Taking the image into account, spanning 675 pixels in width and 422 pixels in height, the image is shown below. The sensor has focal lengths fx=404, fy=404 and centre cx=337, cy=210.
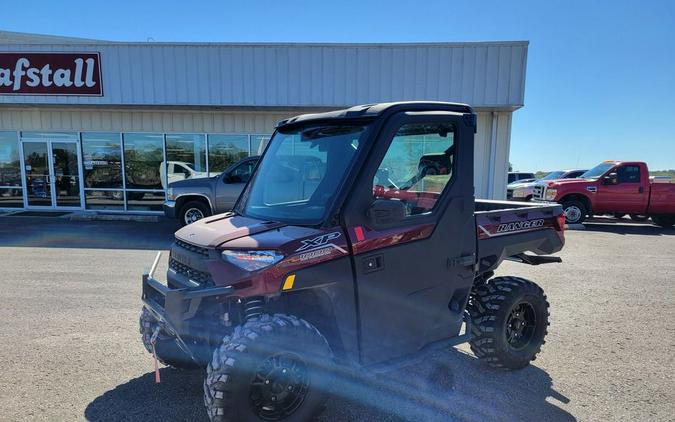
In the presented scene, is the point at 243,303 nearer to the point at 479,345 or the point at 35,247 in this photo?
the point at 479,345

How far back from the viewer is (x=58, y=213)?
13797 mm

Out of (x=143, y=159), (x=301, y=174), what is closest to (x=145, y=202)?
(x=143, y=159)

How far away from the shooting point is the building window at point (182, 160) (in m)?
13.8

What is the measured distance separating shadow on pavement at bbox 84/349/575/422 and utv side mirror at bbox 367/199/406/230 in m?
1.08

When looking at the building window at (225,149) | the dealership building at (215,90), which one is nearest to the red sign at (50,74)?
the dealership building at (215,90)

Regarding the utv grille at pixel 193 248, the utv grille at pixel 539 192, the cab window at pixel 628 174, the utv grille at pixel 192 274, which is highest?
the cab window at pixel 628 174

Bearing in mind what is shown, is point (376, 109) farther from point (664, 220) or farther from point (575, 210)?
point (664, 220)

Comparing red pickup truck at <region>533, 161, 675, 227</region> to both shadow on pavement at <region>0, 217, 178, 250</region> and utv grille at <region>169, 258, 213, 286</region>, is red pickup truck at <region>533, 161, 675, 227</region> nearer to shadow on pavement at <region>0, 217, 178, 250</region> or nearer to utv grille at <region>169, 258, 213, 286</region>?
shadow on pavement at <region>0, 217, 178, 250</region>

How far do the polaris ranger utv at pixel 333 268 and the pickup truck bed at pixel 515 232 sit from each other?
0.02 m

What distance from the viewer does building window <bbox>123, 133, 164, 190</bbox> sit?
13812 mm

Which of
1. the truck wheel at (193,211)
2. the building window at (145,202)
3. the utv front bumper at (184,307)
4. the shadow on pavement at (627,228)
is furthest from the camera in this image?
the building window at (145,202)

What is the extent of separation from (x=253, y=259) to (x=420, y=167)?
1.52m

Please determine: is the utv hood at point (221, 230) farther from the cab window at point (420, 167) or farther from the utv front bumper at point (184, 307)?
the cab window at point (420, 167)

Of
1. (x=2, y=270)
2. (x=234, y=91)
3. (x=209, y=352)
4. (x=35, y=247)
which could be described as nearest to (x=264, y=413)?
(x=209, y=352)
